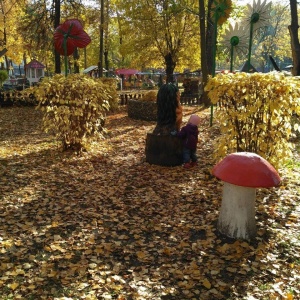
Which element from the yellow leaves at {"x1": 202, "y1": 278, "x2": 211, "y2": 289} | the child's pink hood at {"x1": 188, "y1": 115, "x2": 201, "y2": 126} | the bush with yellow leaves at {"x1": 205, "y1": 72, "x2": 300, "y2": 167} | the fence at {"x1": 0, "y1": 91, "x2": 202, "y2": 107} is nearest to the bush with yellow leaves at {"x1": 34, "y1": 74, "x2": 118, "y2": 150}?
the child's pink hood at {"x1": 188, "y1": 115, "x2": 201, "y2": 126}

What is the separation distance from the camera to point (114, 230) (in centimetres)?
459

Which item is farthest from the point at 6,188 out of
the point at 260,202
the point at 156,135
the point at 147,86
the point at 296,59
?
the point at 147,86

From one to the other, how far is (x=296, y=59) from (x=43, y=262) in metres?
12.9

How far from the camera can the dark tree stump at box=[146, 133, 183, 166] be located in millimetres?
7043

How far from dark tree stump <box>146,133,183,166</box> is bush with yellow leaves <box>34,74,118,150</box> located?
5.73ft

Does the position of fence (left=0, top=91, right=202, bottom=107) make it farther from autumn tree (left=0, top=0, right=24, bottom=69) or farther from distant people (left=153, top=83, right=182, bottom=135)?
distant people (left=153, top=83, right=182, bottom=135)

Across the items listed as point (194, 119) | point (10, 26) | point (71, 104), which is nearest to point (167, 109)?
point (194, 119)

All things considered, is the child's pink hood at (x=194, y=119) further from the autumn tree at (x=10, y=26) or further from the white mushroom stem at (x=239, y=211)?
the autumn tree at (x=10, y=26)

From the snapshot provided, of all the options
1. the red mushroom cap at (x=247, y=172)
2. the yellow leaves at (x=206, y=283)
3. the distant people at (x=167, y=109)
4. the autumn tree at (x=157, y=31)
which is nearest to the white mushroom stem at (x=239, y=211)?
the red mushroom cap at (x=247, y=172)

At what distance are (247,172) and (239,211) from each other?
0.64m

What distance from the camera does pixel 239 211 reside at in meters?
4.20

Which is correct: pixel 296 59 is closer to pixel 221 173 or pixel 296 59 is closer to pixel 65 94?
pixel 65 94

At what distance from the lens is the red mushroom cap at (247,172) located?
3.79 meters

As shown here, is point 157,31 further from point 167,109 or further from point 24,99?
point 167,109
